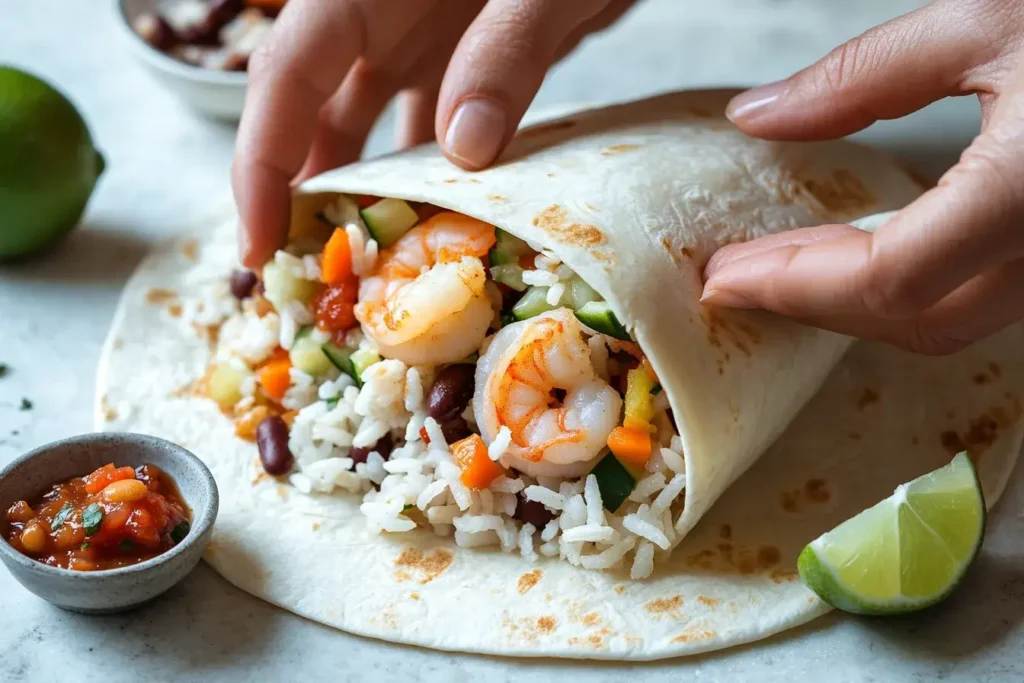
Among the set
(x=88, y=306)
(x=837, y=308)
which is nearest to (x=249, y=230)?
(x=88, y=306)

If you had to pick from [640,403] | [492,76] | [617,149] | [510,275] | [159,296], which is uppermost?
[492,76]

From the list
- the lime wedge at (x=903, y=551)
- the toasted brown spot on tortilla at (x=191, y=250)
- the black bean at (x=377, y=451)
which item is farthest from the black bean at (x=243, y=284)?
the lime wedge at (x=903, y=551)

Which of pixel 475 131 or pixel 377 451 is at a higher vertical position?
pixel 475 131

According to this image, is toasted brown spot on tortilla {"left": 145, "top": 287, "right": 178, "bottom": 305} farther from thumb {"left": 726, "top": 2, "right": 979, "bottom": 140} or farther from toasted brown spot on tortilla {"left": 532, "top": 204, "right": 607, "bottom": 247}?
thumb {"left": 726, "top": 2, "right": 979, "bottom": 140}

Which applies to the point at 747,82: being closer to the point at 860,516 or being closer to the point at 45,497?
the point at 860,516

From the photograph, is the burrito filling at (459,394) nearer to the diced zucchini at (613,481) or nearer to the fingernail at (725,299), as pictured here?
the diced zucchini at (613,481)

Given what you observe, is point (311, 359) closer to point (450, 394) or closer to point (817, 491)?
point (450, 394)

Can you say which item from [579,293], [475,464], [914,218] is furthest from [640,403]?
[914,218]

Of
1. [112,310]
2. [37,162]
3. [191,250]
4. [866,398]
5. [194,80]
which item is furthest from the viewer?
[194,80]
